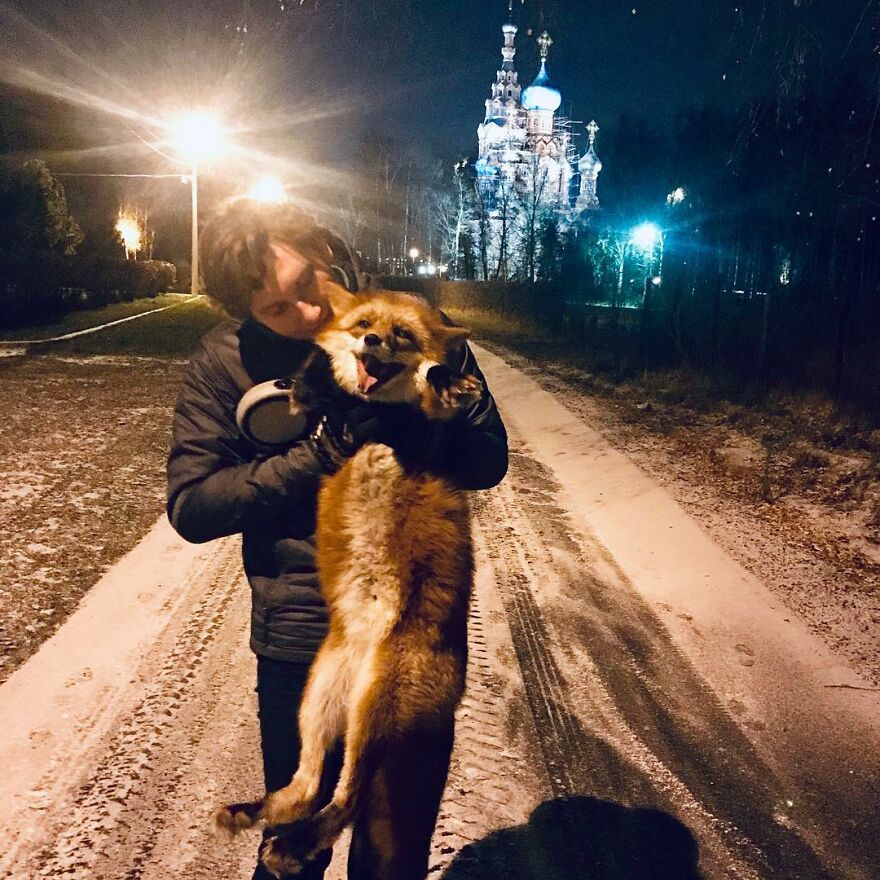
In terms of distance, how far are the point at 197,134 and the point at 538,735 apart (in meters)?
44.4

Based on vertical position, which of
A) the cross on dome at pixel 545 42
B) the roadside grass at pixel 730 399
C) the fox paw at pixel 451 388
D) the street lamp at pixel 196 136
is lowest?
the roadside grass at pixel 730 399

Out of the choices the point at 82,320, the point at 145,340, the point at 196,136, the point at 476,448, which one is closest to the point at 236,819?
the point at 476,448

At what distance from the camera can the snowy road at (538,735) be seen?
2.77 m

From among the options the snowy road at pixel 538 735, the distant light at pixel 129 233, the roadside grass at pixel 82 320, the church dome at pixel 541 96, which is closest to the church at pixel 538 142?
the church dome at pixel 541 96

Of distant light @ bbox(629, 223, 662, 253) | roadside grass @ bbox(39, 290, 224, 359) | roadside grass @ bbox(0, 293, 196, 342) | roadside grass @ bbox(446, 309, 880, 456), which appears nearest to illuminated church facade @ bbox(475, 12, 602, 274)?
distant light @ bbox(629, 223, 662, 253)

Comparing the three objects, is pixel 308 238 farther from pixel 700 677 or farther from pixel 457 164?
pixel 457 164

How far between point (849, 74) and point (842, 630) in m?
6.17

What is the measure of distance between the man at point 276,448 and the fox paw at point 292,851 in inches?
6.7

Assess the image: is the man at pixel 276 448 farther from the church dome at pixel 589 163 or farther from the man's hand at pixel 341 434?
the church dome at pixel 589 163

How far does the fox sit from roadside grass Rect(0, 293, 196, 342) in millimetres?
22226

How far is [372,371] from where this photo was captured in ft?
7.03

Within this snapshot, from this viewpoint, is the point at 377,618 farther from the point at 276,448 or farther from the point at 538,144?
the point at 538,144

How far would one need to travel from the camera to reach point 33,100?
39.3m

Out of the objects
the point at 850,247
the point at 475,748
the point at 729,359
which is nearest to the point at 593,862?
the point at 475,748
